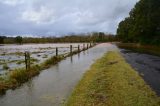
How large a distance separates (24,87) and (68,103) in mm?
4754

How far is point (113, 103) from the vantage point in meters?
10.4

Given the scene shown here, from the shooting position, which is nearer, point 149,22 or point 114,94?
point 114,94

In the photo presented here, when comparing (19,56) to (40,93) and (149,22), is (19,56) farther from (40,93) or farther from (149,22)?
(40,93)

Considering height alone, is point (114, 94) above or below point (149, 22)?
below

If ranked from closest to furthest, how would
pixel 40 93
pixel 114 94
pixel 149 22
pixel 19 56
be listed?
pixel 114 94, pixel 40 93, pixel 19 56, pixel 149 22

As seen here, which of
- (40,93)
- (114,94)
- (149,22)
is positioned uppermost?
(149,22)

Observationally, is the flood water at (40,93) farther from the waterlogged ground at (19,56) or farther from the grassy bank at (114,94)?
the waterlogged ground at (19,56)

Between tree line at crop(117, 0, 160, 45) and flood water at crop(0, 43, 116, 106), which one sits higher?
tree line at crop(117, 0, 160, 45)

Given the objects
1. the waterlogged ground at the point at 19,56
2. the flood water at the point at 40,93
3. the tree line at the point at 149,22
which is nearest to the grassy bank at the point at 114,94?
the flood water at the point at 40,93

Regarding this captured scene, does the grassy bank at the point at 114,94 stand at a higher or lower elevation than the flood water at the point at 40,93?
higher

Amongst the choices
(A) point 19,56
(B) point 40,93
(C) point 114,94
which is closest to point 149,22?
(A) point 19,56

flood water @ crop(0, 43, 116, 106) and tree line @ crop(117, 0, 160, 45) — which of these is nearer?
flood water @ crop(0, 43, 116, 106)

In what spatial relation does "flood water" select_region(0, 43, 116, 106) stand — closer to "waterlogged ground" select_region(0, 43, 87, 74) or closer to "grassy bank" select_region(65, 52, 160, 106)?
"grassy bank" select_region(65, 52, 160, 106)

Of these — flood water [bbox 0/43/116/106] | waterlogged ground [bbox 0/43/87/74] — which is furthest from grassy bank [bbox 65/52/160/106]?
waterlogged ground [bbox 0/43/87/74]
